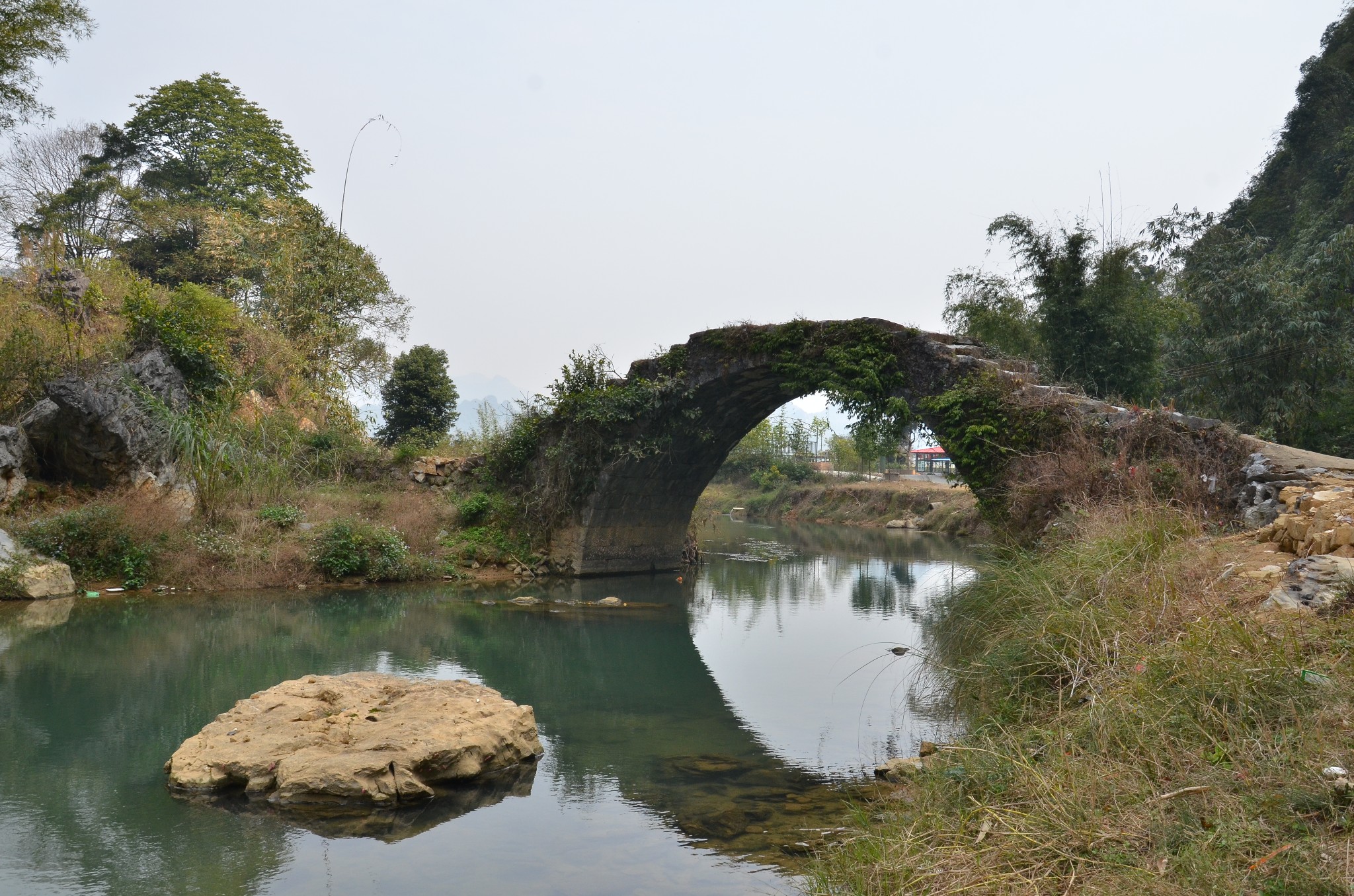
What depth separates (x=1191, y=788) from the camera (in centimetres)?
317

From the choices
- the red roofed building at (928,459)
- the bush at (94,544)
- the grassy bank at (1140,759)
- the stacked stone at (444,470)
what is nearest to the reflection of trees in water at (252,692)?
Result: the bush at (94,544)

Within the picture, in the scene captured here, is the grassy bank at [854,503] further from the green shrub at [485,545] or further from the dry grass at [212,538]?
the dry grass at [212,538]

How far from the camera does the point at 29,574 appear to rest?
454 inches

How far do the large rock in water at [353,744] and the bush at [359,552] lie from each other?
757 cm

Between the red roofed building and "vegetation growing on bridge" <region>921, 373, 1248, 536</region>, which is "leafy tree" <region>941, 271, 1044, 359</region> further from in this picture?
the red roofed building

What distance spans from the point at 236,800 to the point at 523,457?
11559 millimetres

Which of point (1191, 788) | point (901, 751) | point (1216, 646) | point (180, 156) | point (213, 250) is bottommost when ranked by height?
point (901, 751)

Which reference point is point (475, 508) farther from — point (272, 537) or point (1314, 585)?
point (1314, 585)

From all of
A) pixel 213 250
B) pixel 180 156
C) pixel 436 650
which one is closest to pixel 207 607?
pixel 436 650

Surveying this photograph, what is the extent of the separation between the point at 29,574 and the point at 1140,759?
12461mm

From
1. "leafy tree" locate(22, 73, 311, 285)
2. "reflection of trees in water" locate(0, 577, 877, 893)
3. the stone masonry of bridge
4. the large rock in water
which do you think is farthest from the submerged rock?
"leafy tree" locate(22, 73, 311, 285)

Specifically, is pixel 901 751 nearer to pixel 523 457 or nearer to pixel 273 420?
pixel 523 457

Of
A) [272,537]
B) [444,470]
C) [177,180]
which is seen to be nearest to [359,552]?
[272,537]

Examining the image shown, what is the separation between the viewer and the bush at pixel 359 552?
13.8 metres
